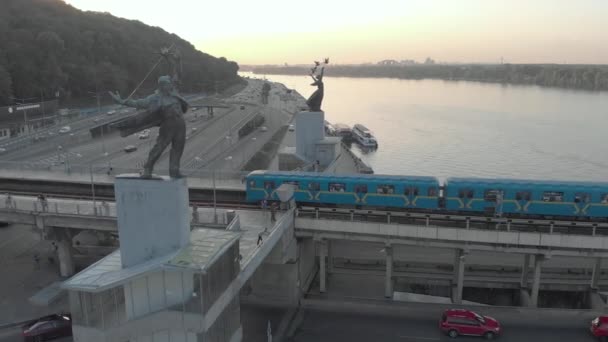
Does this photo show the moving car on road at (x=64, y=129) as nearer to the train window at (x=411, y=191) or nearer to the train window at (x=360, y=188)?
the train window at (x=360, y=188)

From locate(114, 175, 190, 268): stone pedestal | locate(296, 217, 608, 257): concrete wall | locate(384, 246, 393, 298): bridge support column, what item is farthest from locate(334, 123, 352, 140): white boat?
locate(114, 175, 190, 268): stone pedestal

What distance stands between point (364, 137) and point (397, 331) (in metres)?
65.6

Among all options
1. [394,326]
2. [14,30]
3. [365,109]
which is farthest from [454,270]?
[365,109]

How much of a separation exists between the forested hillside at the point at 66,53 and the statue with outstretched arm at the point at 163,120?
69.0m

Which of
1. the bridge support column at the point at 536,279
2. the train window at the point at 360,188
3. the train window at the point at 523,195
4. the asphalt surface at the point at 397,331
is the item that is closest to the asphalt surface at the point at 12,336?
the asphalt surface at the point at 397,331

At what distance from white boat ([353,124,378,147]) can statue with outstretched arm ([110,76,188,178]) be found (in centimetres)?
6877

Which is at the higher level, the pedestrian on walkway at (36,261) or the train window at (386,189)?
the train window at (386,189)

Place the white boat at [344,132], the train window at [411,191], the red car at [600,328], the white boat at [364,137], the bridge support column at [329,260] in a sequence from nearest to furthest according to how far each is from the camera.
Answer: the red car at [600,328] → the train window at [411,191] → the bridge support column at [329,260] → the white boat at [364,137] → the white boat at [344,132]

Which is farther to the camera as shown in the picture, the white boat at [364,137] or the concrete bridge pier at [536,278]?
the white boat at [364,137]

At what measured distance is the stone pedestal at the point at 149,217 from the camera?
15.9 metres

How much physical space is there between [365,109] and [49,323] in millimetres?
129362

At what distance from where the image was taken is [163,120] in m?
16.5

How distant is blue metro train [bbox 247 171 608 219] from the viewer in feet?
88.9

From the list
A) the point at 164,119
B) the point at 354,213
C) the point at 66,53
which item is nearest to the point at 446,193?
the point at 354,213
